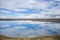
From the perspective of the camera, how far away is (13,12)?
157cm

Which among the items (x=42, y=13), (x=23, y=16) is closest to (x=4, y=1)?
(x=23, y=16)

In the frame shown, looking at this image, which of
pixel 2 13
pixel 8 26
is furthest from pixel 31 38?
pixel 2 13

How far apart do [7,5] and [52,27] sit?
641 millimetres

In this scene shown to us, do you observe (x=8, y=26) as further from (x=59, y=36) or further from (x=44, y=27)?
(x=59, y=36)

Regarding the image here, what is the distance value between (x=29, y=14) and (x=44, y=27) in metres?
0.26

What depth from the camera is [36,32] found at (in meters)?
1.57

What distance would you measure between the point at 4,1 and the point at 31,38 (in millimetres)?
580

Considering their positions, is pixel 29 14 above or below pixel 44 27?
above

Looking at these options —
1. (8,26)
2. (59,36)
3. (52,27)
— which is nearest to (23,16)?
(8,26)

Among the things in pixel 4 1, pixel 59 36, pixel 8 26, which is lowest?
pixel 59 36

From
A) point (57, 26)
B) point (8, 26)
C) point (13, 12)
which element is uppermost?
point (13, 12)

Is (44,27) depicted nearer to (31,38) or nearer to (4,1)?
(31,38)

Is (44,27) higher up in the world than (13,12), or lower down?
lower down

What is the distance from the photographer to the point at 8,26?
157cm
